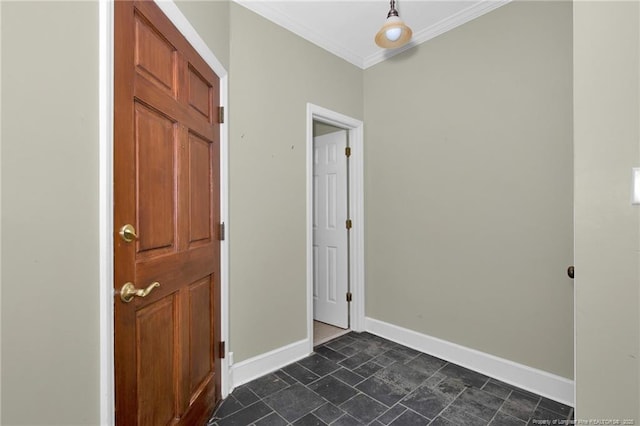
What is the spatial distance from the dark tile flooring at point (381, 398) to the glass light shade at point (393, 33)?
2.38 meters

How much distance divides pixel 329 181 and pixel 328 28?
4.64ft

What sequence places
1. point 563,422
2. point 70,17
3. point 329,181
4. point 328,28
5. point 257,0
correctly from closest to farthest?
point 70,17 → point 563,422 → point 257,0 → point 328,28 → point 329,181

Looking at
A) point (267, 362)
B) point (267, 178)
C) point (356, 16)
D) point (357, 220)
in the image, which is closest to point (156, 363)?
point (267, 362)

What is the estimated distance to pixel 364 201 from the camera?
301 centimetres

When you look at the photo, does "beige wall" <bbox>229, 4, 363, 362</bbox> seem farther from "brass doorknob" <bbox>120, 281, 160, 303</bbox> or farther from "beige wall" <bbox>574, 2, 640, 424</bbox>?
"beige wall" <bbox>574, 2, 640, 424</bbox>

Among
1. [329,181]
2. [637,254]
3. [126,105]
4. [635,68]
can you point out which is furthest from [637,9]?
[329,181]

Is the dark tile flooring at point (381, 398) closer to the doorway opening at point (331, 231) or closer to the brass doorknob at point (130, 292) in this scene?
the doorway opening at point (331, 231)

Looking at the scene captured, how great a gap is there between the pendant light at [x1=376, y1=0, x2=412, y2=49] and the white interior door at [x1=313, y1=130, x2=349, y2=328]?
1.09 metres

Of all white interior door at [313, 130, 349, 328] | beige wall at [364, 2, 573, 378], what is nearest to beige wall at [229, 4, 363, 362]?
white interior door at [313, 130, 349, 328]

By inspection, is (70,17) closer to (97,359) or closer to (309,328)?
(97,359)

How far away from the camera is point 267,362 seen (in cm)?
222

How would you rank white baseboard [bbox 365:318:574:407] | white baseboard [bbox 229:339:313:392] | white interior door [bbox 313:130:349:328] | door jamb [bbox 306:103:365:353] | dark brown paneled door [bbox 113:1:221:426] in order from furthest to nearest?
white interior door [bbox 313:130:349:328], door jamb [bbox 306:103:365:353], white baseboard [bbox 229:339:313:392], white baseboard [bbox 365:318:574:407], dark brown paneled door [bbox 113:1:221:426]

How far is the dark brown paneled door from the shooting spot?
1056 mm

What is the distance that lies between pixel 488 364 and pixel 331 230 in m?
1.78
